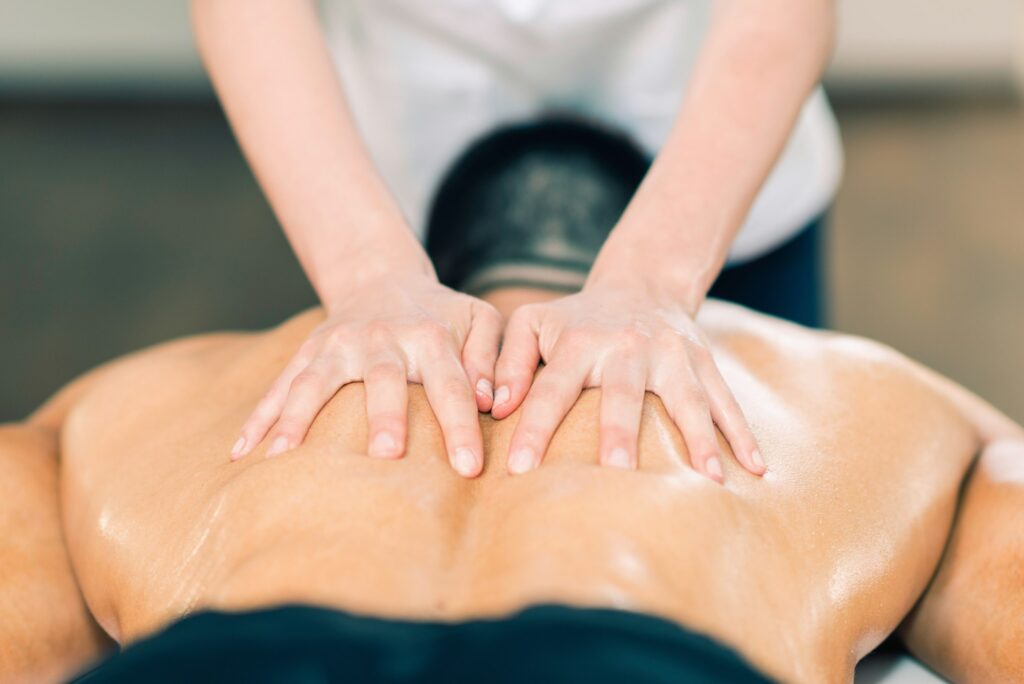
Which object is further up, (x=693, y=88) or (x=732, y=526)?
(x=693, y=88)

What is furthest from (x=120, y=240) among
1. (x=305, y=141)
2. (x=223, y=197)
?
(x=305, y=141)

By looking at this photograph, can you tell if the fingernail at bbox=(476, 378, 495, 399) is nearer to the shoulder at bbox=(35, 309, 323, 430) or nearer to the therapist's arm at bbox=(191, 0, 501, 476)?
the therapist's arm at bbox=(191, 0, 501, 476)

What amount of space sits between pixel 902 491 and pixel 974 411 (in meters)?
0.19

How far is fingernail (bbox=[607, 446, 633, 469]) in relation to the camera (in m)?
0.68

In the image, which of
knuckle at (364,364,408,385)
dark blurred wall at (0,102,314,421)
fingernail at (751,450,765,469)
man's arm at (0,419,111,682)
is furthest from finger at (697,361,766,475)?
dark blurred wall at (0,102,314,421)

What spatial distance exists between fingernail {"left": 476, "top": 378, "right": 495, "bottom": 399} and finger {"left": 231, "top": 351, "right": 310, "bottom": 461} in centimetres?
14

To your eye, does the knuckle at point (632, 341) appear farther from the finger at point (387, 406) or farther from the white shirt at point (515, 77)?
the white shirt at point (515, 77)

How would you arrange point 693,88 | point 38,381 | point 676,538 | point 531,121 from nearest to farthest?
point 676,538 → point 693,88 → point 531,121 → point 38,381

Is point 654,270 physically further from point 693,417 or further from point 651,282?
point 693,417

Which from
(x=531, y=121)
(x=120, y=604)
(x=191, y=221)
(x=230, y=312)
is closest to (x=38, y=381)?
(x=230, y=312)

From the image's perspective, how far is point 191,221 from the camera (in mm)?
2939

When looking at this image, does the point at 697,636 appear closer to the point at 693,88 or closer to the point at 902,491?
the point at 902,491

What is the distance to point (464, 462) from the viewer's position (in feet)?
2.33

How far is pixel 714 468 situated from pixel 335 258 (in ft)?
1.34
